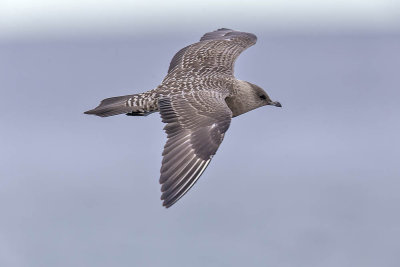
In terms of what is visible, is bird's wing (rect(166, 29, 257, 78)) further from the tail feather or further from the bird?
the tail feather

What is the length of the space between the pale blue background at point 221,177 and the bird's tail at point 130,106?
245ft

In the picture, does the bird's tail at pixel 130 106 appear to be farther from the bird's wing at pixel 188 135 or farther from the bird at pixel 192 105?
the bird's wing at pixel 188 135

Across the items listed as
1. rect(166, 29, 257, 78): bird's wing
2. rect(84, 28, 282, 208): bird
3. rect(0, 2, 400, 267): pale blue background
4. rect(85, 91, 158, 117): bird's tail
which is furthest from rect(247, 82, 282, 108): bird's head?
rect(0, 2, 400, 267): pale blue background

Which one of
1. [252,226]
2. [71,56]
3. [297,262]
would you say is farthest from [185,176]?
[71,56]

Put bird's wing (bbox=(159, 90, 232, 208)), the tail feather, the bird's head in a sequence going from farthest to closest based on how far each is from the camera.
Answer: the bird's head < the tail feather < bird's wing (bbox=(159, 90, 232, 208))

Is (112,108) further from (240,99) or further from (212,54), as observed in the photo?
(212,54)

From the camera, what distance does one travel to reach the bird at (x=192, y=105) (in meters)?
12.3

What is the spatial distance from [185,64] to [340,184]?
112 m

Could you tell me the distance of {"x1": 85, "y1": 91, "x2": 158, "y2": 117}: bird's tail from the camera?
1346 cm

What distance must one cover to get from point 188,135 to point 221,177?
109 metres

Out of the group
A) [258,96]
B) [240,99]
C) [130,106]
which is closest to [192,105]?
[130,106]

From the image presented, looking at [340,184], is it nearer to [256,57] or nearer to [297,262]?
[297,262]

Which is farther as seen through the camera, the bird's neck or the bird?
the bird's neck

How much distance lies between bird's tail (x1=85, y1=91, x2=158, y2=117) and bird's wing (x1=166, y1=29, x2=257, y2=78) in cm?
160
